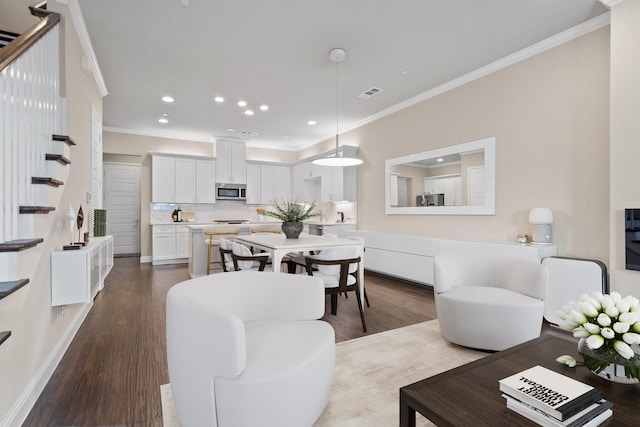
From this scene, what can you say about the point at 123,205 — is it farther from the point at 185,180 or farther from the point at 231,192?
the point at 231,192

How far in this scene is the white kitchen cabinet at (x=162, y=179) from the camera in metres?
6.93

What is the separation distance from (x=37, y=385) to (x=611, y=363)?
3023 mm

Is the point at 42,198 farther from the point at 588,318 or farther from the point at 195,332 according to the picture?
the point at 588,318

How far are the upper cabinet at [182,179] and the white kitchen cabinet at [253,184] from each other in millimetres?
916

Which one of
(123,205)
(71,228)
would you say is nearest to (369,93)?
(71,228)

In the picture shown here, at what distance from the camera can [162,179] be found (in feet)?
23.0

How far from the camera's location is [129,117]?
6.11m

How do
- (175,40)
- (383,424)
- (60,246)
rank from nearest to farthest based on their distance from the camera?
(383,424)
(60,246)
(175,40)

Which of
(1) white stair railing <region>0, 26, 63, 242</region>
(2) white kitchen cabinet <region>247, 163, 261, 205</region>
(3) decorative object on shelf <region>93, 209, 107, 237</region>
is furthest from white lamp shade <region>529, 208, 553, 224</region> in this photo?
(2) white kitchen cabinet <region>247, 163, 261, 205</region>

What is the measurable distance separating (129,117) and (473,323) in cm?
678

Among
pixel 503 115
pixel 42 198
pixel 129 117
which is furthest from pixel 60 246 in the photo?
pixel 503 115

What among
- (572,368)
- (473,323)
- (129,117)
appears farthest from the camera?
(129,117)

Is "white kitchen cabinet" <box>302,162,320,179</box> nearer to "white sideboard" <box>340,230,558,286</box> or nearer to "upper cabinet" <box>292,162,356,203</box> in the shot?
"upper cabinet" <box>292,162,356,203</box>

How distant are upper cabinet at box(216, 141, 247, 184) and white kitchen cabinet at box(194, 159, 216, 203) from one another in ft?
0.46
